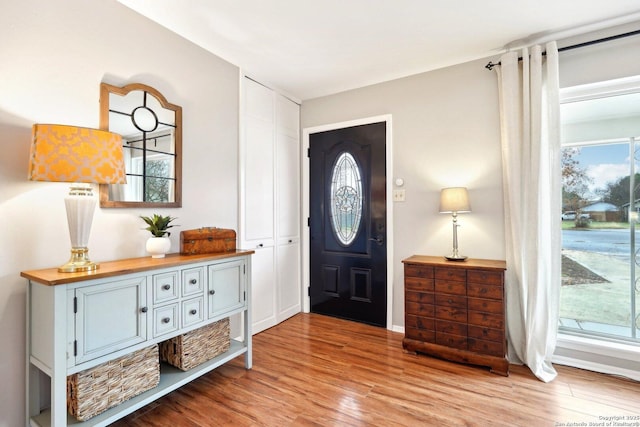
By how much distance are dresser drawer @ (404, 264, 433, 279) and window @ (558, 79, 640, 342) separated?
1154 millimetres

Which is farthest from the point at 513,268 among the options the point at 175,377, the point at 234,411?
the point at 175,377

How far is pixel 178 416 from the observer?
1.81 metres

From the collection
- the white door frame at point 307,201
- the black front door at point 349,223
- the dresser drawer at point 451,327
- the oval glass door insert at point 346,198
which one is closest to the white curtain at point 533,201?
the dresser drawer at point 451,327

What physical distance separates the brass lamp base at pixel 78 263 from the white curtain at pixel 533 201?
2.87 m

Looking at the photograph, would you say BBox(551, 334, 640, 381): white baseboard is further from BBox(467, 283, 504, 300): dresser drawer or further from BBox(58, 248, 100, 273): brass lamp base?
BBox(58, 248, 100, 273): brass lamp base

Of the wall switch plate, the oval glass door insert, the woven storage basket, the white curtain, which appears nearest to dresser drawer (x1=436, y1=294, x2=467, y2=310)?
the white curtain

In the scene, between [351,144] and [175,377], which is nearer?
[175,377]

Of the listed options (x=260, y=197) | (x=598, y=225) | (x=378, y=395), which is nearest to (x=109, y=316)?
(x=378, y=395)

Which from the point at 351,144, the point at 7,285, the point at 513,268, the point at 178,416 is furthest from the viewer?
the point at 351,144

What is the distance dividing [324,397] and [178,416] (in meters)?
0.89

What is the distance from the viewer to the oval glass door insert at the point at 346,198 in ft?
10.9

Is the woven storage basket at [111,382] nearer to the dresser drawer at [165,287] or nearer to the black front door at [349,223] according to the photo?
the dresser drawer at [165,287]

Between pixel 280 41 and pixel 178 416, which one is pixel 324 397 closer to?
pixel 178 416

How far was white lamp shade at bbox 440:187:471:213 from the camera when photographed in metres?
2.51
